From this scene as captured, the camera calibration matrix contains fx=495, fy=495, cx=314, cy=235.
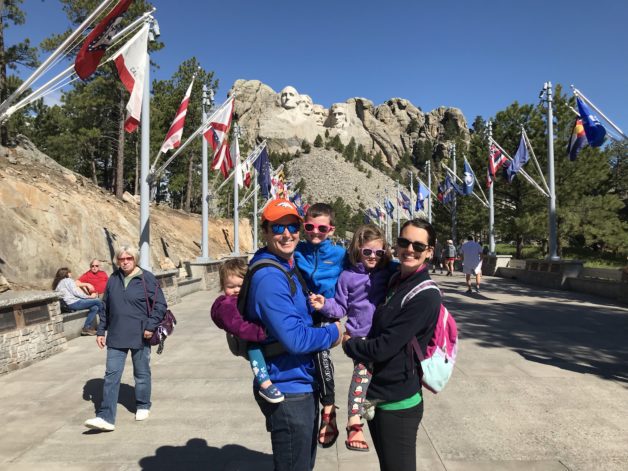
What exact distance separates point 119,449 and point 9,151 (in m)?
19.8

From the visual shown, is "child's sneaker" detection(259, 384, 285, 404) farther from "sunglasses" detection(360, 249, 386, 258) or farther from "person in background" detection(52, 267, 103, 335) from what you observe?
"person in background" detection(52, 267, 103, 335)

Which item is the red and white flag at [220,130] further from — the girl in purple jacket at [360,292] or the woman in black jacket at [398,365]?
the woman in black jacket at [398,365]

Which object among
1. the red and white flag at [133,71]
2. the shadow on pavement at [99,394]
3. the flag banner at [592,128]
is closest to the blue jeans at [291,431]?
the shadow on pavement at [99,394]

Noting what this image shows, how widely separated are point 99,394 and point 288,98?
6246 inches

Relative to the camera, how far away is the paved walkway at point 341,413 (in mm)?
3980

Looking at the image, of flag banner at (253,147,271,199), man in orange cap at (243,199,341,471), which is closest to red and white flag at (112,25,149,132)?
man in orange cap at (243,199,341,471)

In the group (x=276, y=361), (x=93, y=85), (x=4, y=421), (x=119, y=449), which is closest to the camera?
(x=276, y=361)

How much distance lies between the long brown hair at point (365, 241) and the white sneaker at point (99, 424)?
2947mm

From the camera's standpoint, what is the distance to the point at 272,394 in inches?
93.5

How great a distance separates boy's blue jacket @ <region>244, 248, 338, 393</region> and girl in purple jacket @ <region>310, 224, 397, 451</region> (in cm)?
59

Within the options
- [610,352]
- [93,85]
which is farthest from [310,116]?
[610,352]

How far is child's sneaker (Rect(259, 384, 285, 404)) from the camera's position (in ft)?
7.77

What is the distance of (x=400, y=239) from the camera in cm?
270

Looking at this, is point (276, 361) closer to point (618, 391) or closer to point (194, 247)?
point (618, 391)
